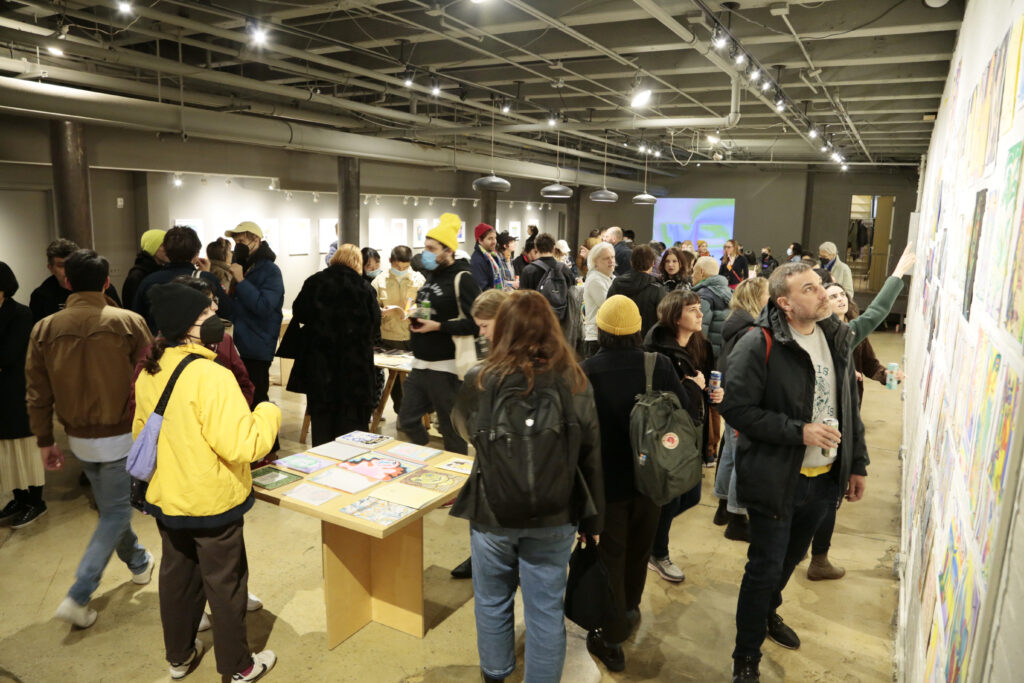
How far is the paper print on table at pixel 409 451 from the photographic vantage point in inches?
136

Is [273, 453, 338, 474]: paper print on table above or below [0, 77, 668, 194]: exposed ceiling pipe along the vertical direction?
below

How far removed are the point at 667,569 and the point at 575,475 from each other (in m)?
1.83

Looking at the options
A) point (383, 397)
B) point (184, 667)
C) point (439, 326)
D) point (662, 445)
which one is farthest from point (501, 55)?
point (184, 667)

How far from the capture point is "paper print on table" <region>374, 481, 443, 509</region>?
9.50ft

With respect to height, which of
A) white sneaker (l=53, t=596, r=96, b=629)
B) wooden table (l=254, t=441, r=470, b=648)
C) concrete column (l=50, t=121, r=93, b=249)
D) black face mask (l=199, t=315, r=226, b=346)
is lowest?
white sneaker (l=53, t=596, r=96, b=629)

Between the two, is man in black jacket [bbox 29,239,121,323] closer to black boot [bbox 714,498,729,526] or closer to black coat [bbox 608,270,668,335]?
black coat [bbox 608,270,668,335]

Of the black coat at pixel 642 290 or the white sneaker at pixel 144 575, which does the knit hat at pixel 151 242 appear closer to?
the white sneaker at pixel 144 575

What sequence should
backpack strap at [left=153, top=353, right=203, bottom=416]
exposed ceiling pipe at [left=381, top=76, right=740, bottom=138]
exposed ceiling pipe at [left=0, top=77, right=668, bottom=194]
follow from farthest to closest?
exposed ceiling pipe at [left=381, top=76, right=740, bottom=138] < exposed ceiling pipe at [left=0, top=77, right=668, bottom=194] < backpack strap at [left=153, top=353, right=203, bottom=416]

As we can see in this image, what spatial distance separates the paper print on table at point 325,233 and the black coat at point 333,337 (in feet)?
28.5

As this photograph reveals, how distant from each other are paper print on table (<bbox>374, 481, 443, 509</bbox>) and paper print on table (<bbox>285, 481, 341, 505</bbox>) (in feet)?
0.62

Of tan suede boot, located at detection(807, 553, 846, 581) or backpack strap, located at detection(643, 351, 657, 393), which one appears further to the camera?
tan suede boot, located at detection(807, 553, 846, 581)

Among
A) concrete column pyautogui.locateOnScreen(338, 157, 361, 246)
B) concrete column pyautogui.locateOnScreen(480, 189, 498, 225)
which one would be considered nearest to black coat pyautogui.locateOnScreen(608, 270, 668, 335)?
concrete column pyautogui.locateOnScreen(338, 157, 361, 246)

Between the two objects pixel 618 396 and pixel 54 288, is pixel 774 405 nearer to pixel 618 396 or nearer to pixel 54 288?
pixel 618 396

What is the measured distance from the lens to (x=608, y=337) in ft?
9.11
